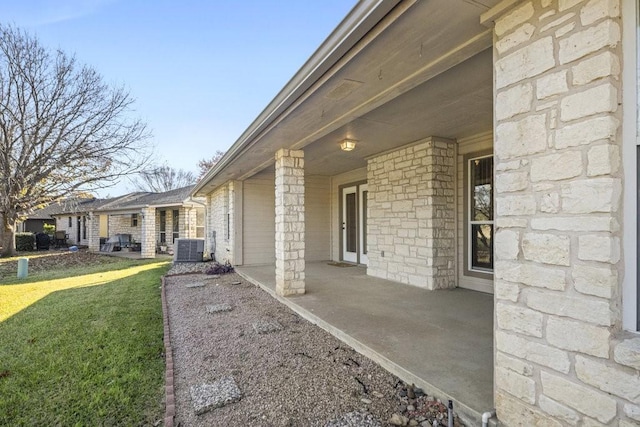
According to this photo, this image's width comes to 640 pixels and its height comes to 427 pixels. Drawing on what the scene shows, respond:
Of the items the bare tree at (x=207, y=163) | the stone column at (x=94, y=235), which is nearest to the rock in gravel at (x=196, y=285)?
the stone column at (x=94, y=235)

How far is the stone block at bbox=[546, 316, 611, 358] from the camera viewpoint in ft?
4.59

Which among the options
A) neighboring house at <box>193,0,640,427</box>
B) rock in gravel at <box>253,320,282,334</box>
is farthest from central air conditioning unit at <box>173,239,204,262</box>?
neighboring house at <box>193,0,640,427</box>

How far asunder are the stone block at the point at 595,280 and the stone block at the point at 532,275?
0.19 ft

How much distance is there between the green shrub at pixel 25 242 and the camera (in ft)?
54.9

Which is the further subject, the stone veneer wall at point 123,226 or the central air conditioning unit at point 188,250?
the stone veneer wall at point 123,226

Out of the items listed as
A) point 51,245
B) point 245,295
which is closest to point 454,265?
point 245,295

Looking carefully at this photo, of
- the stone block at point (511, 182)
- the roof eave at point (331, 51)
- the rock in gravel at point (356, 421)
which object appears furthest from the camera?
the rock in gravel at point (356, 421)

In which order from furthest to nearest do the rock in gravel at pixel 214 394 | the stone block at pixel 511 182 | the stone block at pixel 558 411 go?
1. the rock in gravel at pixel 214 394
2. the stone block at pixel 511 182
3. the stone block at pixel 558 411

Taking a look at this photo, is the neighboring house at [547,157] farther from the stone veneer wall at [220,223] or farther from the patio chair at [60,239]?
the patio chair at [60,239]

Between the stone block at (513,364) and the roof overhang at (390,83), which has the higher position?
the roof overhang at (390,83)

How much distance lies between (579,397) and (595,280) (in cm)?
55

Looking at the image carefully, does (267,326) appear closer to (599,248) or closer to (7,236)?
(599,248)

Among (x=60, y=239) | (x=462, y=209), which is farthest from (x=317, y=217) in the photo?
(x=60, y=239)

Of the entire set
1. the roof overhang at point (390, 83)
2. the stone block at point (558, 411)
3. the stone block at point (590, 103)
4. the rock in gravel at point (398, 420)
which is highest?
the roof overhang at point (390, 83)
